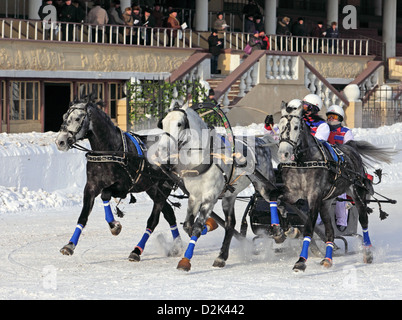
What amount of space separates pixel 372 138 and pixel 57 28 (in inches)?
320

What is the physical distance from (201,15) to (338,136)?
1819cm

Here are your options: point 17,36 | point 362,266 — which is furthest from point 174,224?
point 17,36

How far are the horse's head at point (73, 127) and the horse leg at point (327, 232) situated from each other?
2.89 metres

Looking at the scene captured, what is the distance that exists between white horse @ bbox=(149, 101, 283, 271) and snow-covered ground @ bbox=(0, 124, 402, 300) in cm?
56

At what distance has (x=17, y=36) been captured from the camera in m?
24.7

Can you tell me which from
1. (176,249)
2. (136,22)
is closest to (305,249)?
(176,249)

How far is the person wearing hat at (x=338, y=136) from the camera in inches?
502

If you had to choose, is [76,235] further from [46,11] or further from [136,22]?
[136,22]

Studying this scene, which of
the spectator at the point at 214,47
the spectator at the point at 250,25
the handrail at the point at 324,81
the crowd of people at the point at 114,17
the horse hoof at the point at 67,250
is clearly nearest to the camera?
the horse hoof at the point at 67,250

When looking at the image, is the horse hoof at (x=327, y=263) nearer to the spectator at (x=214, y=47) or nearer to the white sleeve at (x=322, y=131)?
→ the white sleeve at (x=322, y=131)

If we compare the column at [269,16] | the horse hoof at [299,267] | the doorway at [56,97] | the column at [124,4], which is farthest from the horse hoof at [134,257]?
the column at [269,16]

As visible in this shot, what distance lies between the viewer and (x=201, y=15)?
30.8 m

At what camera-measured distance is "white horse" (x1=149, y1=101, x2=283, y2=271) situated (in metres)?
10.8

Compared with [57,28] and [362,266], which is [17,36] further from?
[362,266]
